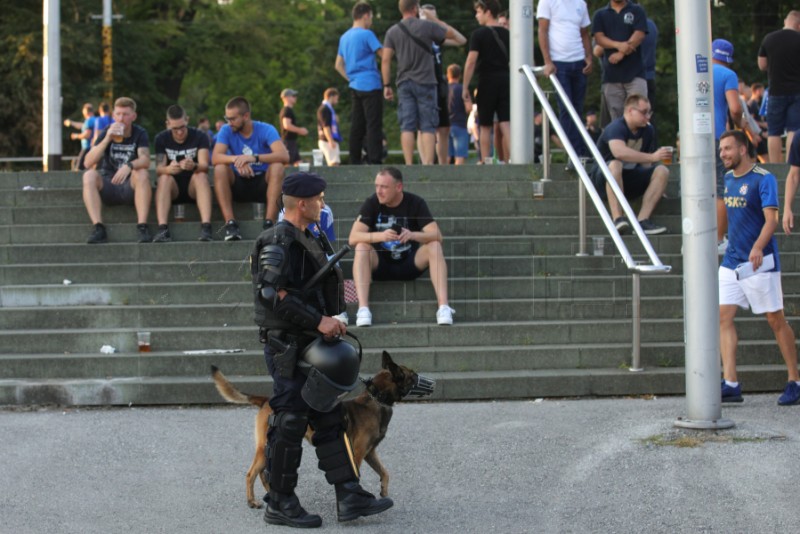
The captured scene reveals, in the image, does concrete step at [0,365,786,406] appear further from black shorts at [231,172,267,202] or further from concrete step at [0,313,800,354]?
black shorts at [231,172,267,202]

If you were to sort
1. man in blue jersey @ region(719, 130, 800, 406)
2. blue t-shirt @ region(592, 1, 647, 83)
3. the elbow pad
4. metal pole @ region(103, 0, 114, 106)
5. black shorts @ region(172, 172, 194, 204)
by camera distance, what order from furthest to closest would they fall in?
metal pole @ region(103, 0, 114, 106) < blue t-shirt @ region(592, 1, 647, 83) < black shorts @ region(172, 172, 194, 204) < man in blue jersey @ region(719, 130, 800, 406) < the elbow pad

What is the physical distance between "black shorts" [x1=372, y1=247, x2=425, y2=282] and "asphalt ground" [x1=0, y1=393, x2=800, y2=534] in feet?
5.12

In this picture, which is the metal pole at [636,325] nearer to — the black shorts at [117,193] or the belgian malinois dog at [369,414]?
the belgian malinois dog at [369,414]

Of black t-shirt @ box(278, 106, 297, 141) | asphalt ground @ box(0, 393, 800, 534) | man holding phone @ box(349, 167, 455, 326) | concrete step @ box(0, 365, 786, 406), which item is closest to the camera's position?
asphalt ground @ box(0, 393, 800, 534)

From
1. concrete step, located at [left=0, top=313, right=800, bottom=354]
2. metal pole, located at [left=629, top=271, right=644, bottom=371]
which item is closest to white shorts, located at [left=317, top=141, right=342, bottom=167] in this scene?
concrete step, located at [left=0, top=313, right=800, bottom=354]

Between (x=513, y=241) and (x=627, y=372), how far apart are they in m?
2.31

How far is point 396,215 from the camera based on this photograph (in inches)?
408

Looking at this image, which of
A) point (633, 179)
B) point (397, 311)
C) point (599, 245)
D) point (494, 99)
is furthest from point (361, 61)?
point (397, 311)

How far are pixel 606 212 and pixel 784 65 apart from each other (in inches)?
179

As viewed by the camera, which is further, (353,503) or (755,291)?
(755,291)

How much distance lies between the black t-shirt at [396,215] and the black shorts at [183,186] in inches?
92.8

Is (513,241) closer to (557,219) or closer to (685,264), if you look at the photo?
(557,219)

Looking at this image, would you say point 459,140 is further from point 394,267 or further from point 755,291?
point 755,291

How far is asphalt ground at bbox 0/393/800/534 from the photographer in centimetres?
642
